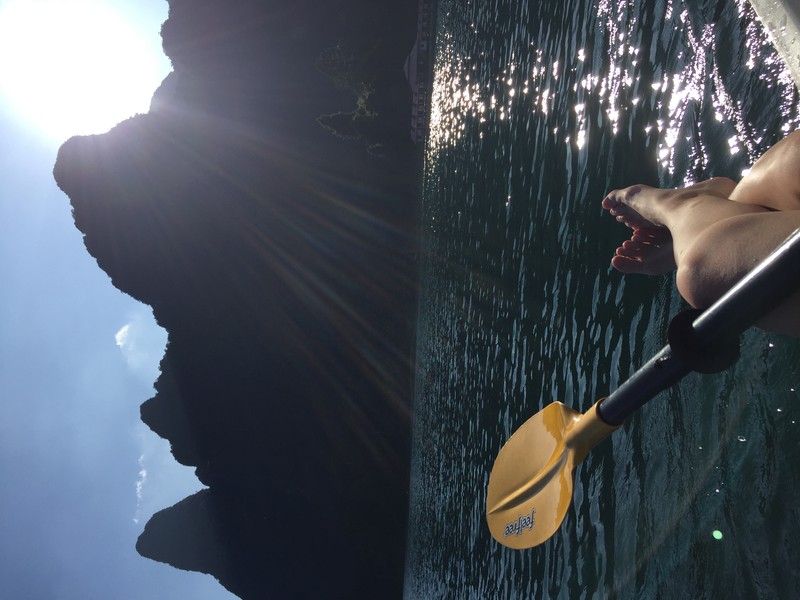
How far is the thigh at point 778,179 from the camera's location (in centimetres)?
155

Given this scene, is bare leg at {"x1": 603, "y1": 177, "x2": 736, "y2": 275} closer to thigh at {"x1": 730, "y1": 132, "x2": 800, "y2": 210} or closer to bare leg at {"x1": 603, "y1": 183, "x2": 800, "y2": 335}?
bare leg at {"x1": 603, "y1": 183, "x2": 800, "y2": 335}

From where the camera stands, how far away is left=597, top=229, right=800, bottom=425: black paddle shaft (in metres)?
1.02

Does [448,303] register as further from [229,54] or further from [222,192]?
[229,54]

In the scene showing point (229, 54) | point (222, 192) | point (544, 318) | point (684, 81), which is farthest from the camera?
point (229, 54)

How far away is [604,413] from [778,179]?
89 cm

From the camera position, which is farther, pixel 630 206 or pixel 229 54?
pixel 229 54

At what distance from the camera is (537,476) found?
7.52 ft

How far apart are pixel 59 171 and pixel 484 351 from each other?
16.6m

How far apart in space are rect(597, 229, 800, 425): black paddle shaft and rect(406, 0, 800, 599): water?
63 cm

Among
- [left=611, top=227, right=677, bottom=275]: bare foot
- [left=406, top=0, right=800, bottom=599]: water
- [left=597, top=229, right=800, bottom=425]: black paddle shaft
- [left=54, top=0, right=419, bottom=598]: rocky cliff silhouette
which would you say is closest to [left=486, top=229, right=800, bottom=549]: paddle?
[left=597, top=229, right=800, bottom=425]: black paddle shaft

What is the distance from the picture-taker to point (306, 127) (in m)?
17.0

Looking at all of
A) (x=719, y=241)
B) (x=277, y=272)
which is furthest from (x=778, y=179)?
(x=277, y=272)

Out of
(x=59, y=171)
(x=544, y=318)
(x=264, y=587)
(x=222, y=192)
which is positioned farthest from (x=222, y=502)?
(x=544, y=318)

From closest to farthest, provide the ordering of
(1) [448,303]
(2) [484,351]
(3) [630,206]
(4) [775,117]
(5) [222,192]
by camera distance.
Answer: (4) [775,117]
(3) [630,206]
(2) [484,351]
(1) [448,303]
(5) [222,192]
